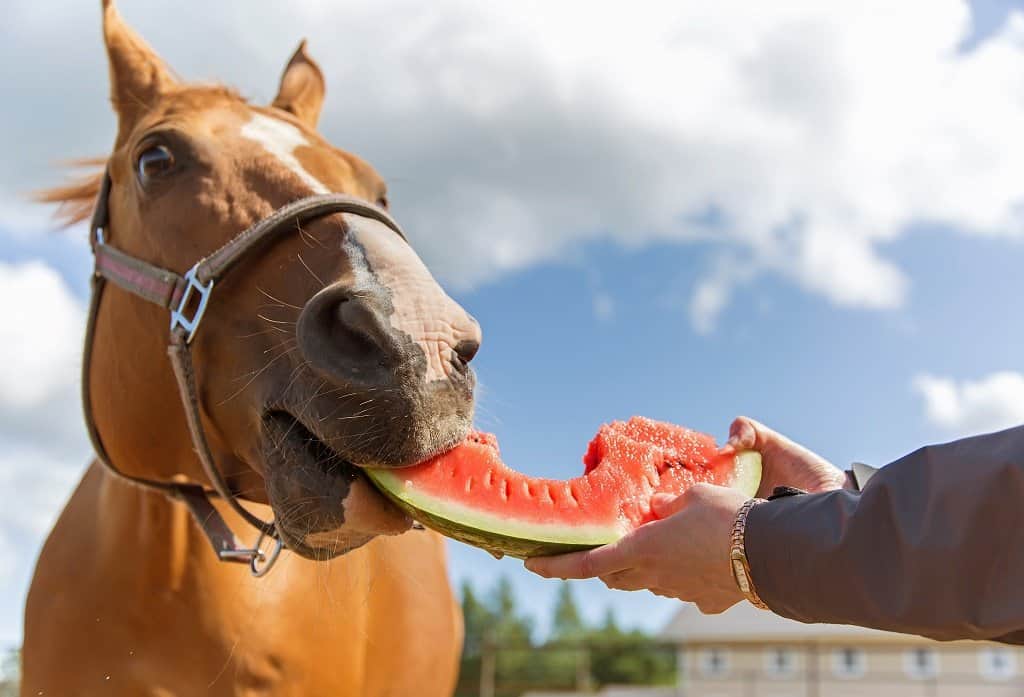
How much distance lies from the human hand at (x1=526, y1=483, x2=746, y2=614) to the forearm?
78 mm

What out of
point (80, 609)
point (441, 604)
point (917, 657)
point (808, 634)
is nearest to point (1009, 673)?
point (917, 657)

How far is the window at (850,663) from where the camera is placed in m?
A: 35.5

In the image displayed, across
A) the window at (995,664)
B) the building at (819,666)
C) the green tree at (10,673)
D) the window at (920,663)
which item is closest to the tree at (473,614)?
the building at (819,666)

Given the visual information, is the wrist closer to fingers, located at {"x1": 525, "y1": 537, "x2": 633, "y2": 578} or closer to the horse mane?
fingers, located at {"x1": 525, "y1": 537, "x2": 633, "y2": 578}

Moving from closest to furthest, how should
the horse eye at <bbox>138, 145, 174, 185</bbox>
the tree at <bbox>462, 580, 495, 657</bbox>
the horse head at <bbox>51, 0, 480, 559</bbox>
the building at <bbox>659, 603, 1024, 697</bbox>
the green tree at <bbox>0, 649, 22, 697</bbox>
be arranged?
the horse head at <bbox>51, 0, 480, 559</bbox>
the horse eye at <bbox>138, 145, 174, 185</bbox>
the green tree at <bbox>0, 649, 22, 697</bbox>
the building at <bbox>659, 603, 1024, 697</bbox>
the tree at <bbox>462, 580, 495, 657</bbox>

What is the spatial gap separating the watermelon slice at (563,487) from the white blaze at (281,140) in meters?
1.09

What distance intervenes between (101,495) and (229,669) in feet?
3.17

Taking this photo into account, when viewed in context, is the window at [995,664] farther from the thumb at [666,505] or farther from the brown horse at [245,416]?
the thumb at [666,505]

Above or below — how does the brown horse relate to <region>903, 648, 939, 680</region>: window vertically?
above

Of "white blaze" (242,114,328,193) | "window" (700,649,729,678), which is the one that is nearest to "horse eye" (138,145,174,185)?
"white blaze" (242,114,328,193)

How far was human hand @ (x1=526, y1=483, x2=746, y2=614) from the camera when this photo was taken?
1896 mm

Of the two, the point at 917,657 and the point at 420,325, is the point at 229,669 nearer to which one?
the point at 420,325

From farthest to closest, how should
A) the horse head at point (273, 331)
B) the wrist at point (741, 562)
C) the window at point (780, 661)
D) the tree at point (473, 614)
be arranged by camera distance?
1. the tree at point (473, 614)
2. the window at point (780, 661)
3. the horse head at point (273, 331)
4. the wrist at point (741, 562)

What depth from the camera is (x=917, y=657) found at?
3547 cm
